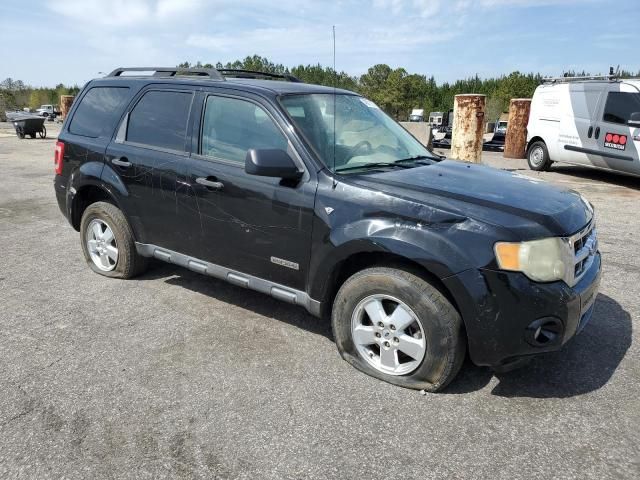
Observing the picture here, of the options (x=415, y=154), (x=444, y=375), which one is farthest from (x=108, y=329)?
(x=415, y=154)

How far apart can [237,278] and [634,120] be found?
9.61m

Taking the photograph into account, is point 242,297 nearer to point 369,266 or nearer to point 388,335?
point 369,266

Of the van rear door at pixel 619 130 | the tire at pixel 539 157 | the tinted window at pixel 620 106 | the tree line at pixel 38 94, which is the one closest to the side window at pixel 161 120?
the van rear door at pixel 619 130

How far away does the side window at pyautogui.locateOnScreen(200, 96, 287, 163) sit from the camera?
11.5 feet

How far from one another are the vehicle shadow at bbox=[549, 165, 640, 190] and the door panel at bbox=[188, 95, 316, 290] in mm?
9756

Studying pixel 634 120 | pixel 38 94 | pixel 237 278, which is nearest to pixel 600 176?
pixel 634 120

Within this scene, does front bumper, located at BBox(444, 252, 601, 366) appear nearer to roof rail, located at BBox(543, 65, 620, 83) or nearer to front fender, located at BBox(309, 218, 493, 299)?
front fender, located at BBox(309, 218, 493, 299)

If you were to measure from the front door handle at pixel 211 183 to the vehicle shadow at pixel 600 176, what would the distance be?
994cm

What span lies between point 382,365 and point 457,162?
1871 millimetres

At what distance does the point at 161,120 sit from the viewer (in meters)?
4.11

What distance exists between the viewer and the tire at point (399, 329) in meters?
2.84

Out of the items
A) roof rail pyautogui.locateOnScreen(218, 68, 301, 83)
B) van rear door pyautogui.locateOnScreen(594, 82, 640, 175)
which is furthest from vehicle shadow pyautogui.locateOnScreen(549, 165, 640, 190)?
roof rail pyautogui.locateOnScreen(218, 68, 301, 83)

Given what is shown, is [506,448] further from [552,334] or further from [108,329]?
[108,329]

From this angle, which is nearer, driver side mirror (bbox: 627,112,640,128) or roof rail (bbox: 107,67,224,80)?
roof rail (bbox: 107,67,224,80)
